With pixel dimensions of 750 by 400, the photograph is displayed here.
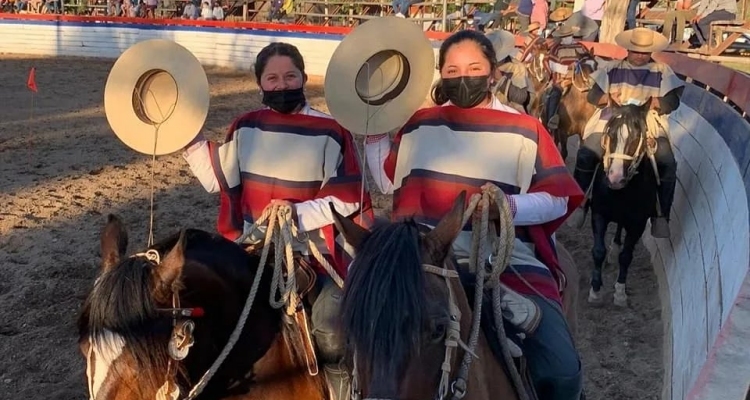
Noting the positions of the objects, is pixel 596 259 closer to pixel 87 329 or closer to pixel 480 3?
pixel 87 329

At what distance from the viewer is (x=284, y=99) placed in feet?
12.6

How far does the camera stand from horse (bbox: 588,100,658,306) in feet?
22.4

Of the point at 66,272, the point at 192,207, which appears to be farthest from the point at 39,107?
the point at 66,272

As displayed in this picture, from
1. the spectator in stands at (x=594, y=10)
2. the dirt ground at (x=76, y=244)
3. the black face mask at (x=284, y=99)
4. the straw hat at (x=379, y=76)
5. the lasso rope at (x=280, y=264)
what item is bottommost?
the dirt ground at (x=76, y=244)

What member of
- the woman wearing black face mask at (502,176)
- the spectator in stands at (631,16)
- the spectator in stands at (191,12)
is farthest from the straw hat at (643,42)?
the spectator in stands at (191,12)

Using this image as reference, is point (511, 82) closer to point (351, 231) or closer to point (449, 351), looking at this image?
point (351, 231)

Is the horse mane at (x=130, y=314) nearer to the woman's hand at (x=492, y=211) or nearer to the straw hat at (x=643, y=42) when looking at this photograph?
the woman's hand at (x=492, y=211)

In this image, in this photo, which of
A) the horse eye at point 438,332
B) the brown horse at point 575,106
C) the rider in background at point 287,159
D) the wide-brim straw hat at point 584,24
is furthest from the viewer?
the wide-brim straw hat at point 584,24

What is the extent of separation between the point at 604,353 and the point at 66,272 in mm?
4806

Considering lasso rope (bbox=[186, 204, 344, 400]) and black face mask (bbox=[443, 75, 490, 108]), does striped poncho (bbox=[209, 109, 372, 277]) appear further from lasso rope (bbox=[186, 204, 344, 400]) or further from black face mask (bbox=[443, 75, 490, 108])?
black face mask (bbox=[443, 75, 490, 108])

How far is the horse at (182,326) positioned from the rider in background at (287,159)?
52 centimetres

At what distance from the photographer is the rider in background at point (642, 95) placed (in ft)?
23.4

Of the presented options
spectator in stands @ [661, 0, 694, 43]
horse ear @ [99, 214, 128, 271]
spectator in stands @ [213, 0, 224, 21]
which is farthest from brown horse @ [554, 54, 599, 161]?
spectator in stands @ [213, 0, 224, 21]

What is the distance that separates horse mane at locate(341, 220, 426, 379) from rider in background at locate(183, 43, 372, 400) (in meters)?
1.39
